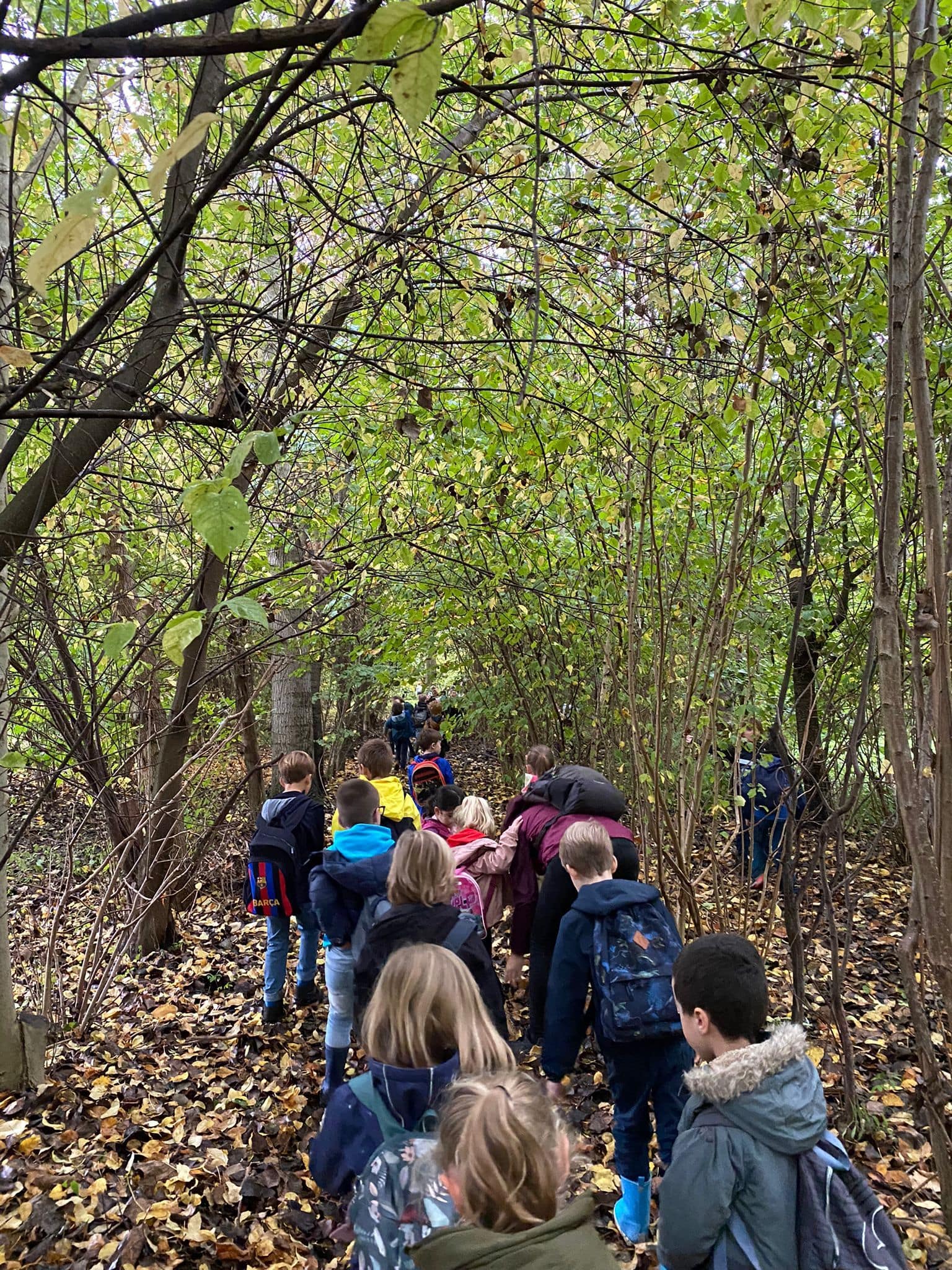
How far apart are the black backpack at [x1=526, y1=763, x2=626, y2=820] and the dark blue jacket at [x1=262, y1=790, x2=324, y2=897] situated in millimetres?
1318

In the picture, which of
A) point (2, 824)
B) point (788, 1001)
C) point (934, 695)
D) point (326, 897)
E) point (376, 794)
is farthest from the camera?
point (788, 1001)

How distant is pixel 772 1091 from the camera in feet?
5.44

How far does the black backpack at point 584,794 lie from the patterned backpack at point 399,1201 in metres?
2.08

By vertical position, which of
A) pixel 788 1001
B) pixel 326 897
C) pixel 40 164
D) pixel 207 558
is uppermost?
pixel 40 164

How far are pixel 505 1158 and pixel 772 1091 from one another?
0.65 metres

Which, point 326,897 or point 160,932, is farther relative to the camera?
point 160,932

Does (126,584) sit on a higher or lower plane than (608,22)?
lower

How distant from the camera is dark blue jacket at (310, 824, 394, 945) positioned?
349 centimetres

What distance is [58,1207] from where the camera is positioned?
2.75 meters

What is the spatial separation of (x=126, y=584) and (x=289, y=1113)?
3045 mm

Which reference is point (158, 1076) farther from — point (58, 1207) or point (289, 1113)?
point (58, 1207)

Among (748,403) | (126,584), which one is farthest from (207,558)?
(748,403)

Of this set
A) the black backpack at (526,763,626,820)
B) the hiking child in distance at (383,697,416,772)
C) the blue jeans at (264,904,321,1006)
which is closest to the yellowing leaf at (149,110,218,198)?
the black backpack at (526,763,626,820)

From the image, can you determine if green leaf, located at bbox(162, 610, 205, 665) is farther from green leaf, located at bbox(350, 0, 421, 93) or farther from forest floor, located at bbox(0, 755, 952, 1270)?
forest floor, located at bbox(0, 755, 952, 1270)
